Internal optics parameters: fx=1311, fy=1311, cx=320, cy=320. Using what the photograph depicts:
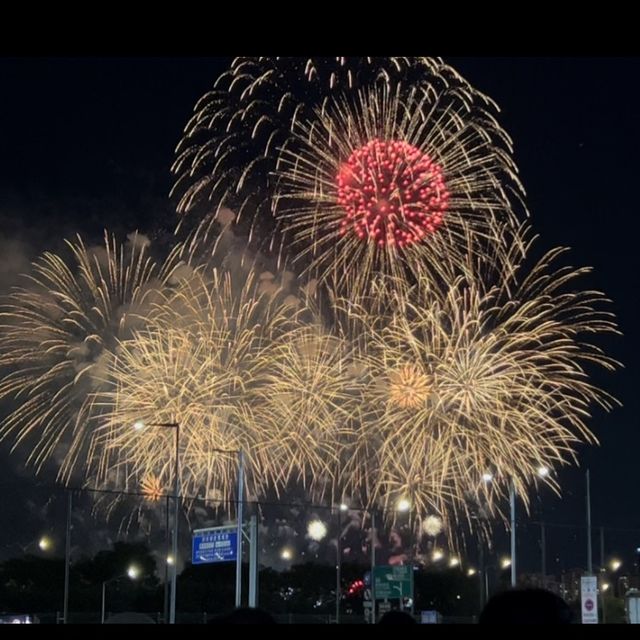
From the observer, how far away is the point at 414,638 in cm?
455

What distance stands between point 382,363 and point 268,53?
150ft

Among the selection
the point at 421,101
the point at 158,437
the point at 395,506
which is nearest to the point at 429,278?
the point at 421,101

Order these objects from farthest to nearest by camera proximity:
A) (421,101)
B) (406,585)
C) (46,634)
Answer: (406,585) → (421,101) → (46,634)

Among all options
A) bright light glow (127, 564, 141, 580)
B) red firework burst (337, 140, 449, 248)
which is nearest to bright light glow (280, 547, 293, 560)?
bright light glow (127, 564, 141, 580)

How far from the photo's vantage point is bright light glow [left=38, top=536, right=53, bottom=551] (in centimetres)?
10106

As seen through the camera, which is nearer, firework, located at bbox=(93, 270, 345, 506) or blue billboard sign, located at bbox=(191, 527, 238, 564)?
firework, located at bbox=(93, 270, 345, 506)

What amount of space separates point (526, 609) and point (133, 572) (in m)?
87.9

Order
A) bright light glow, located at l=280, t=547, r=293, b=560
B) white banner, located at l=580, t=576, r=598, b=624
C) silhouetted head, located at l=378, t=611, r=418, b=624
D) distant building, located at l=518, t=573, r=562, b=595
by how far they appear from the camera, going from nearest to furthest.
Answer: distant building, located at l=518, t=573, r=562, b=595 < silhouetted head, located at l=378, t=611, r=418, b=624 < white banner, located at l=580, t=576, r=598, b=624 < bright light glow, located at l=280, t=547, r=293, b=560

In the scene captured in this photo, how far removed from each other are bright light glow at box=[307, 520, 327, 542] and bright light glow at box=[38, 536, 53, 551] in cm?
2021

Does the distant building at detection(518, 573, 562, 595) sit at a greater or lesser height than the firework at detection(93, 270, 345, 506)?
lesser

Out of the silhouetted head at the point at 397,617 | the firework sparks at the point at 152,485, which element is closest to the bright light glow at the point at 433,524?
the firework sparks at the point at 152,485

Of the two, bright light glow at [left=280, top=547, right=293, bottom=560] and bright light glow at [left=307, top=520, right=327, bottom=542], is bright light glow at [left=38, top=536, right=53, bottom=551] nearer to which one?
bright light glow at [left=280, top=547, right=293, bottom=560]

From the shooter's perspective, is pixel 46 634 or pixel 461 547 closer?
pixel 46 634

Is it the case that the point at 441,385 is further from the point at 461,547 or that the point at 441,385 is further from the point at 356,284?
the point at 461,547
